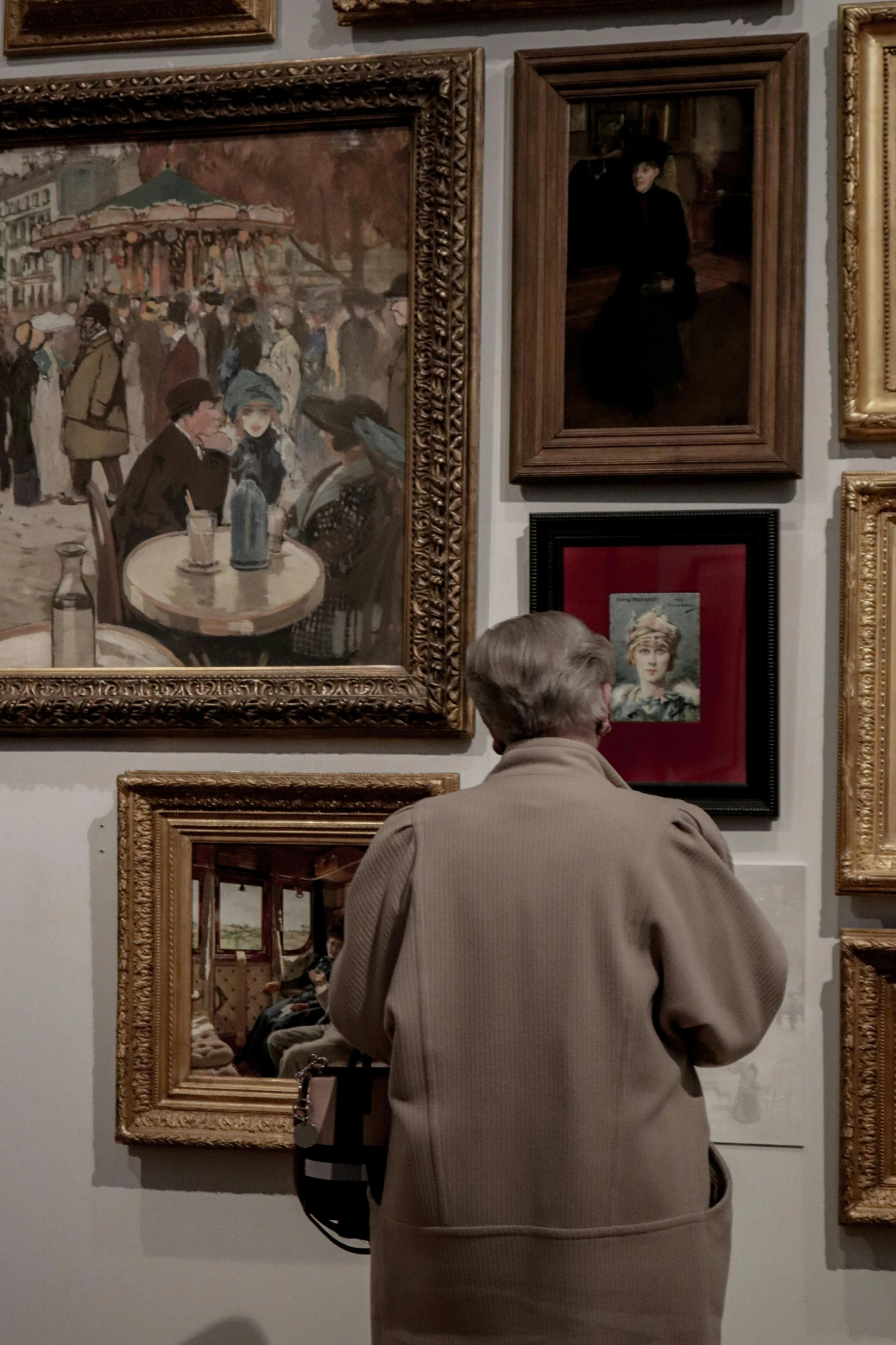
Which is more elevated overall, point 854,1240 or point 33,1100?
point 33,1100

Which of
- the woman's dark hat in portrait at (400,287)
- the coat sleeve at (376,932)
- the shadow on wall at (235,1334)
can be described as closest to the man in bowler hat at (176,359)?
the woman's dark hat in portrait at (400,287)

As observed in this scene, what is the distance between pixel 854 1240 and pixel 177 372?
2147 millimetres

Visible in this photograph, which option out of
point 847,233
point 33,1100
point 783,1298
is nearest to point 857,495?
point 847,233

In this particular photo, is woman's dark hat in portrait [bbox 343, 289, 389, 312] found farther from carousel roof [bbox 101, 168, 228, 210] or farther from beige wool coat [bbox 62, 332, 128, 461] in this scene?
beige wool coat [bbox 62, 332, 128, 461]

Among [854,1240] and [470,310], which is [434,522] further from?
[854,1240]

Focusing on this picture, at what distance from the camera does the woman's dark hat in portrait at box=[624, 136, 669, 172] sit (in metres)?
2.63

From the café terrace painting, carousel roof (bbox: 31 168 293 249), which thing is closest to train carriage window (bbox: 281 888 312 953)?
the café terrace painting

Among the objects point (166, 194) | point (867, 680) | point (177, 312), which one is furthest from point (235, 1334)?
point (166, 194)

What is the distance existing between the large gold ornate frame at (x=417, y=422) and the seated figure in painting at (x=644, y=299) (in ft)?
0.87

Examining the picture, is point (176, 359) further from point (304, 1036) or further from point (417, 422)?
point (304, 1036)

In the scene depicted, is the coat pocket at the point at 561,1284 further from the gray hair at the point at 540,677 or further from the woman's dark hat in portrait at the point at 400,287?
the woman's dark hat in portrait at the point at 400,287

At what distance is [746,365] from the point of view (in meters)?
2.58

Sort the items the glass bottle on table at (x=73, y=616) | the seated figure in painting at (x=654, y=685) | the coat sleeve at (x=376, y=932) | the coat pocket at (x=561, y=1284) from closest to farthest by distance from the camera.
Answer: the coat pocket at (x=561, y=1284)
the coat sleeve at (x=376, y=932)
the seated figure in painting at (x=654, y=685)
the glass bottle on table at (x=73, y=616)

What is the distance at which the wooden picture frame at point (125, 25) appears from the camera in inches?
108
